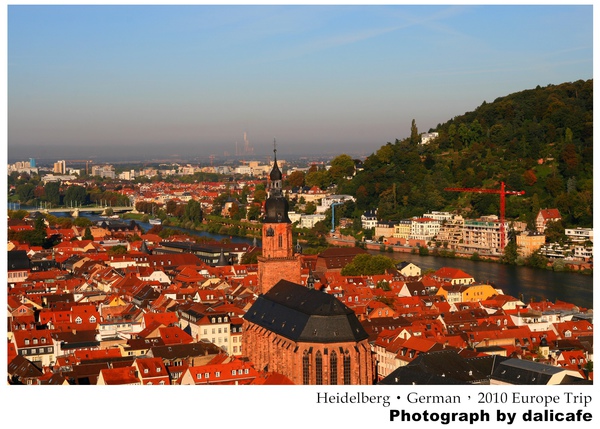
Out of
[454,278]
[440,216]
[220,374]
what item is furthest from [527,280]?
[220,374]

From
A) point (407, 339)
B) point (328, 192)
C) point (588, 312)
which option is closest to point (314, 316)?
point (407, 339)

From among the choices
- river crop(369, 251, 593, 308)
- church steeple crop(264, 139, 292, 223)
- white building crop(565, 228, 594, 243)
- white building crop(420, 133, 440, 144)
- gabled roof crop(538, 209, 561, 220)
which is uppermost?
white building crop(420, 133, 440, 144)

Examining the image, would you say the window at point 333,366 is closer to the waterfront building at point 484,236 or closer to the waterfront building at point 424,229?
the waterfront building at point 484,236

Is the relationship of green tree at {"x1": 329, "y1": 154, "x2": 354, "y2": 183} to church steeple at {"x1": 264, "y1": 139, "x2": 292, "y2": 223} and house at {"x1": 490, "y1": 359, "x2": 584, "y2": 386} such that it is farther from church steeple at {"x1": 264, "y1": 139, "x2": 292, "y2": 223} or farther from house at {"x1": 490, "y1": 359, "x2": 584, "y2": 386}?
house at {"x1": 490, "y1": 359, "x2": 584, "y2": 386}

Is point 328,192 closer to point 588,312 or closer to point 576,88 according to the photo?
point 576,88

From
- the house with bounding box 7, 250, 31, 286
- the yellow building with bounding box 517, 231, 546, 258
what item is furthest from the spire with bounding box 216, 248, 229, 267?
the yellow building with bounding box 517, 231, 546, 258

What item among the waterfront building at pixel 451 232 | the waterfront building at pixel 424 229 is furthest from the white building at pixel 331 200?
the waterfront building at pixel 451 232

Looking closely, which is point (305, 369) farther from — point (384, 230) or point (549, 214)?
point (384, 230)
